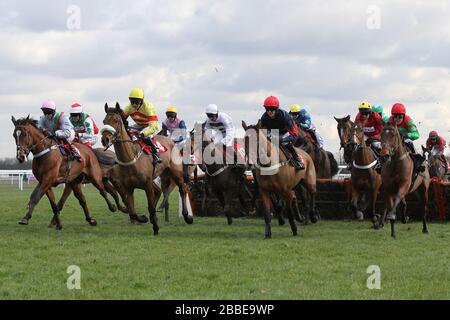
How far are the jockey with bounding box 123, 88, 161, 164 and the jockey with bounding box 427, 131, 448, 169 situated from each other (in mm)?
9994

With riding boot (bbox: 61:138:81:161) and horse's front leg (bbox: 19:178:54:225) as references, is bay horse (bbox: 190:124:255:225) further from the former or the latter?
horse's front leg (bbox: 19:178:54:225)

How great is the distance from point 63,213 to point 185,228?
5.49m

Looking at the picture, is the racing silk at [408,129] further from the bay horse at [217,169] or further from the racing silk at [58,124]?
the racing silk at [58,124]

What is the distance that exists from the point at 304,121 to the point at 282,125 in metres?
4.22

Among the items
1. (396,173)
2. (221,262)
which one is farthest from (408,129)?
(221,262)

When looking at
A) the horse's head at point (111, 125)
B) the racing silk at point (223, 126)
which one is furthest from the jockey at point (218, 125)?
the horse's head at point (111, 125)

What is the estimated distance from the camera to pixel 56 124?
13727mm

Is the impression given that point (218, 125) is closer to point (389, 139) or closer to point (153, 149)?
point (153, 149)

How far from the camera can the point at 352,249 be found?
416 inches

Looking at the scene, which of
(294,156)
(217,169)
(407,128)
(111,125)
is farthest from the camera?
(217,169)

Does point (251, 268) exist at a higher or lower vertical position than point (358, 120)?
lower

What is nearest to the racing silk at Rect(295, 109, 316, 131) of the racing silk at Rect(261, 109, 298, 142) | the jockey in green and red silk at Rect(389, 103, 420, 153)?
the jockey in green and red silk at Rect(389, 103, 420, 153)
